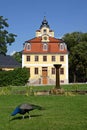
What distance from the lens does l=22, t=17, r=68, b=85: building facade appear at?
66.4 metres

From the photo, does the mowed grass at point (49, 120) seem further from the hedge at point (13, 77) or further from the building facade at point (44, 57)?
the building facade at point (44, 57)

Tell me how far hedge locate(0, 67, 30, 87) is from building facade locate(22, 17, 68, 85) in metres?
11.9

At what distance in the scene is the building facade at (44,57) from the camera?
218 ft

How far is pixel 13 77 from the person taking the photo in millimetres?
52656

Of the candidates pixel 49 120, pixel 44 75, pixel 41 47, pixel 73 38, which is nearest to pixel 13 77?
pixel 44 75

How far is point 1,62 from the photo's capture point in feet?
225

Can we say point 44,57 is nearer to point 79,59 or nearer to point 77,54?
point 77,54

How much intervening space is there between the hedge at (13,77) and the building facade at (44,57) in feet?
38.9

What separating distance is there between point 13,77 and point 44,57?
1549 centimetres

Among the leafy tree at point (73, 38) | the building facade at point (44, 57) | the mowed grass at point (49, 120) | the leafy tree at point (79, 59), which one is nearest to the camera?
the mowed grass at point (49, 120)

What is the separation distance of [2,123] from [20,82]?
41664 mm

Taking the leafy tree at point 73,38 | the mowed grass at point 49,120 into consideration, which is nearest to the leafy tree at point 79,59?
the leafy tree at point 73,38

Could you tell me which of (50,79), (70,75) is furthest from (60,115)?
(70,75)

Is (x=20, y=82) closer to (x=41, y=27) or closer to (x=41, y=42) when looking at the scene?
(x=41, y=42)
